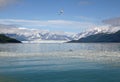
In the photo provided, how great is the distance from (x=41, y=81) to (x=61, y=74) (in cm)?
617

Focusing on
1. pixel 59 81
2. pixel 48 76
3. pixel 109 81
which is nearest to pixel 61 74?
pixel 48 76

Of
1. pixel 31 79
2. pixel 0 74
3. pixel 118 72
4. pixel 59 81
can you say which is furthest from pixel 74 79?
pixel 0 74

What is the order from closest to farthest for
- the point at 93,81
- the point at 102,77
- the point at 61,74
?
the point at 93,81 → the point at 102,77 → the point at 61,74

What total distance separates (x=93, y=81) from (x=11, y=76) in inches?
494

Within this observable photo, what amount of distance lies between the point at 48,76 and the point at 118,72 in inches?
463

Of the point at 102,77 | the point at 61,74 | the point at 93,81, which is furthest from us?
the point at 61,74

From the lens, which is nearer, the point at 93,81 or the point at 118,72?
the point at 93,81

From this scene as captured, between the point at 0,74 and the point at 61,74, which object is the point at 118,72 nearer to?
the point at 61,74

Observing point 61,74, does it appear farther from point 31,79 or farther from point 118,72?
point 118,72

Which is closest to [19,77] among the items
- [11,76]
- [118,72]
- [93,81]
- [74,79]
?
[11,76]

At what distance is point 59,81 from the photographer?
1426 inches

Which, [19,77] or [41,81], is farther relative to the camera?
[19,77]

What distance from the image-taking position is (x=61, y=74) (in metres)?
41.8

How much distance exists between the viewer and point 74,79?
3788cm
